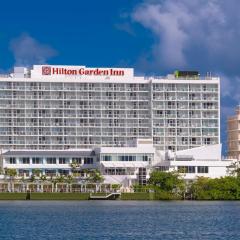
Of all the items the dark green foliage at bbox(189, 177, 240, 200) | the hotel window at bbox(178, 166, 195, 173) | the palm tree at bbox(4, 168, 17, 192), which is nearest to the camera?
the dark green foliage at bbox(189, 177, 240, 200)

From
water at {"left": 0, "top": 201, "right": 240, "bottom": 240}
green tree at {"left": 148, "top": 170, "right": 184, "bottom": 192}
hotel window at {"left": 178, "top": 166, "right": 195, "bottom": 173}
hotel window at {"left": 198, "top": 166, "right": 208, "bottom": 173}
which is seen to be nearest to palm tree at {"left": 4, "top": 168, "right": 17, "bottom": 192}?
green tree at {"left": 148, "top": 170, "right": 184, "bottom": 192}

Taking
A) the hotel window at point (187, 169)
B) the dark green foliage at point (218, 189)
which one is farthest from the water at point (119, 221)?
the hotel window at point (187, 169)

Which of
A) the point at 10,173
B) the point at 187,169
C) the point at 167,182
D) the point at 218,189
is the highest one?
the point at 187,169

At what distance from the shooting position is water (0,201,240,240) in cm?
10194

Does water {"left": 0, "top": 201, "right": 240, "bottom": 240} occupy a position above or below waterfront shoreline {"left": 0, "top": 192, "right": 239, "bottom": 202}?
below

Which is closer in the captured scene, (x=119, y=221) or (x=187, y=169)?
(x=119, y=221)

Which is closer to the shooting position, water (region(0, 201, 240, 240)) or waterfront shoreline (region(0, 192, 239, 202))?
water (region(0, 201, 240, 240))

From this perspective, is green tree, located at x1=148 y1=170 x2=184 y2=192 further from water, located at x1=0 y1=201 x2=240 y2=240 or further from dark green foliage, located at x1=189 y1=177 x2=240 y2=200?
water, located at x1=0 y1=201 x2=240 y2=240

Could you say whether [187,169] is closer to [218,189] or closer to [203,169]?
[203,169]

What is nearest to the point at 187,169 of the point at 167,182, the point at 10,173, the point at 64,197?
the point at 167,182

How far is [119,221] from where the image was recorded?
4707 inches

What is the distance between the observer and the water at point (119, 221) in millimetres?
101938

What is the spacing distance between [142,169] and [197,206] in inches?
1771

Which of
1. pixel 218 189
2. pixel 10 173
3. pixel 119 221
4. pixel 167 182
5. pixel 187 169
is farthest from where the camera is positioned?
pixel 187 169
